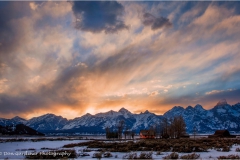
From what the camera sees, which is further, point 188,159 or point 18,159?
point 18,159

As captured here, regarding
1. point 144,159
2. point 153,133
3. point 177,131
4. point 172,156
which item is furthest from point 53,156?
point 153,133

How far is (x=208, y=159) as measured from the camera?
70.7ft

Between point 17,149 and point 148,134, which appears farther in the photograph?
point 148,134

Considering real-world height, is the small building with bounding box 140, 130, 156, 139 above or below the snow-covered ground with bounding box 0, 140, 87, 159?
below

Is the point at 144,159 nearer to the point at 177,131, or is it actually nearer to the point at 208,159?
the point at 208,159

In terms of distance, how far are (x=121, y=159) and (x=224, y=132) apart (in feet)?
327

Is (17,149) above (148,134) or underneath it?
above

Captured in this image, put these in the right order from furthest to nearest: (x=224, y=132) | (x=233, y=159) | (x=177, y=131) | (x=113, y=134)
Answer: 1. (x=113, y=134)
2. (x=224, y=132)
3. (x=177, y=131)
4. (x=233, y=159)

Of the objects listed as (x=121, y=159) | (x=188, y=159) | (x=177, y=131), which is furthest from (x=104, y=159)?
(x=177, y=131)

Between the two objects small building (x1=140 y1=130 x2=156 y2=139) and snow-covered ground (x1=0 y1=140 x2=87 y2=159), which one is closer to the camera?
snow-covered ground (x1=0 y1=140 x2=87 y2=159)

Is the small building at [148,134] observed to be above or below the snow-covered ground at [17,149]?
below

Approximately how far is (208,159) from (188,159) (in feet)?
9.22

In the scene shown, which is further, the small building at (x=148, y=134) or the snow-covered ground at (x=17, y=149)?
the small building at (x=148, y=134)

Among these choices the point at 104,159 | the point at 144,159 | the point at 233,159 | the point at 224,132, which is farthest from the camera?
the point at 224,132
